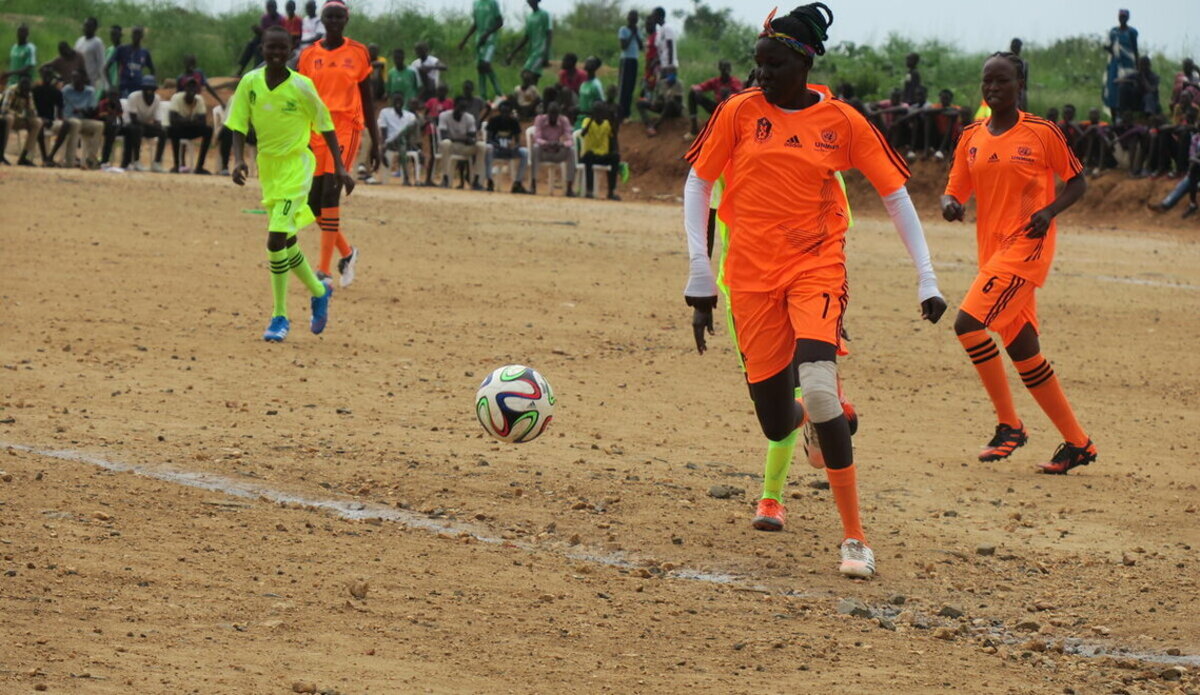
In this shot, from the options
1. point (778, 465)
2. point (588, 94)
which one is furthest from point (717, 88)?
point (778, 465)

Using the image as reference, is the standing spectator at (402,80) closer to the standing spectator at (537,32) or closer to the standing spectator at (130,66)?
the standing spectator at (537,32)

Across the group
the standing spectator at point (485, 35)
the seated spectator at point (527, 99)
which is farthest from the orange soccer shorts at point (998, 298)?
the standing spectator at point (485, 35)

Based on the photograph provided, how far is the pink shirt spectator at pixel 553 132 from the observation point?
1126 inches

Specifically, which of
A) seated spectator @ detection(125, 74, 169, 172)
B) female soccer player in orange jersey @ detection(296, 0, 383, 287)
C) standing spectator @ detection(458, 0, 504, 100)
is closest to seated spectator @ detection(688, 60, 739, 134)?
standing spectator @ detection(458, 0, 504, 100)

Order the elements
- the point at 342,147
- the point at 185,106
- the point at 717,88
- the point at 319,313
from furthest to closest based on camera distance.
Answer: the point at 717,88, the point at 185,106, the point at 342,147, the point at 319,313

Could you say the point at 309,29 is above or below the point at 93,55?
above

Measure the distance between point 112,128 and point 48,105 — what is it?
119cm

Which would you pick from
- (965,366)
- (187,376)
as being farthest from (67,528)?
(965,366)

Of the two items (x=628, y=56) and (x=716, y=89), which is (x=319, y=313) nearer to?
(x=716, y=89)

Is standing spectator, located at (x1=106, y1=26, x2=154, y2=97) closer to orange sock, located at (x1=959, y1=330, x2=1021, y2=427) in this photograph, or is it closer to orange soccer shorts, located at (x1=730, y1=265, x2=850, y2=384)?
orange sock, located at (x1=959, y1=330, x2=1021, y2=427)

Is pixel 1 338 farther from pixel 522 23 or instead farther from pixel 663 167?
pixel 522 23

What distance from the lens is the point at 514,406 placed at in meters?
8.05

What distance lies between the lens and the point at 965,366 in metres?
13.3

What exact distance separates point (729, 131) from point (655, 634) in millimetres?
2148
